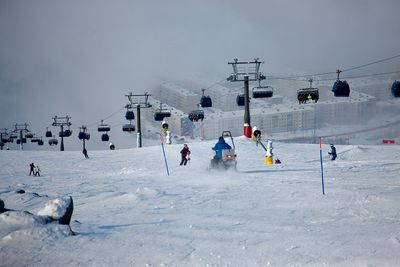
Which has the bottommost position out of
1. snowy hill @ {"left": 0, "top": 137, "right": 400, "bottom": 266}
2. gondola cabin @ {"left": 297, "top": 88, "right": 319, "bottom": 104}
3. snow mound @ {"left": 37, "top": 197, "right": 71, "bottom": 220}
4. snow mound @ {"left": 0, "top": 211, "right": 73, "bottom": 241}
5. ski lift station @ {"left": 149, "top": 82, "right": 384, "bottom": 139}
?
snowy hill @ {"left": 0, "top": 137, "right": 400, "bottom": 266}

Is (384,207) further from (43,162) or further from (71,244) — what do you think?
(43,162)

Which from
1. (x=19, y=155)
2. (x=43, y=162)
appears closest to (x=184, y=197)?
(x=43, y=162)

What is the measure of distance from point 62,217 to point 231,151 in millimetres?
10608

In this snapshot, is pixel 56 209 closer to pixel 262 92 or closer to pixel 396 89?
pixel 262 92

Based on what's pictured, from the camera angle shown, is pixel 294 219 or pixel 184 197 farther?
pixel 184 197

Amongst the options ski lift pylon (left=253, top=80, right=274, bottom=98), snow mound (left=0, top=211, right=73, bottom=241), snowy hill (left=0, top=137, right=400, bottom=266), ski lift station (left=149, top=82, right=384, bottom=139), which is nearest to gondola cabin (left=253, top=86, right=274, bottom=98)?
ski lift pylon (left=253, top=80, right=274, bottom=98)

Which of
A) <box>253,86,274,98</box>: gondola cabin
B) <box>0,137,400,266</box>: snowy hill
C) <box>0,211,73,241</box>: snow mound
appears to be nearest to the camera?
<box>0,137,400,266</box>: snowy hill

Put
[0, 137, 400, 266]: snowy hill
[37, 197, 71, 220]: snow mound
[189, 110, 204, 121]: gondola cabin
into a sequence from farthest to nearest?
[189, 110, 204, 121]: gondola cabin
[37, 197, 71, 220]: snow mound
[0, 137, 400, 266]: snowy hill

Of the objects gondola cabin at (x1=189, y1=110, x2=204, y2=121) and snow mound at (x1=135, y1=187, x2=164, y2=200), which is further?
gondola cabin at (x1=189, y1=110, x2=204, y2=121)

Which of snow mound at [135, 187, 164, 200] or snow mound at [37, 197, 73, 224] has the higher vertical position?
snow mound at [37, 197, 73, 224]

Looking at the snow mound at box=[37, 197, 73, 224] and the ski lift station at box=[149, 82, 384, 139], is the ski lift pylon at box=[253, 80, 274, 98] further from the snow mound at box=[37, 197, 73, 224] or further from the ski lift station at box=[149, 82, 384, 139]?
the ski lift station at box=[149, 82, 384, 139]

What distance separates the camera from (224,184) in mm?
11555

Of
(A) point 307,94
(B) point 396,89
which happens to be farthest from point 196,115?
(B) point 396,89

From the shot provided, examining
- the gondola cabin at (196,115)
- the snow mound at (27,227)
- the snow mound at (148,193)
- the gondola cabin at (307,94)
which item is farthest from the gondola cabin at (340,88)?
the snow mound at (27,227)
